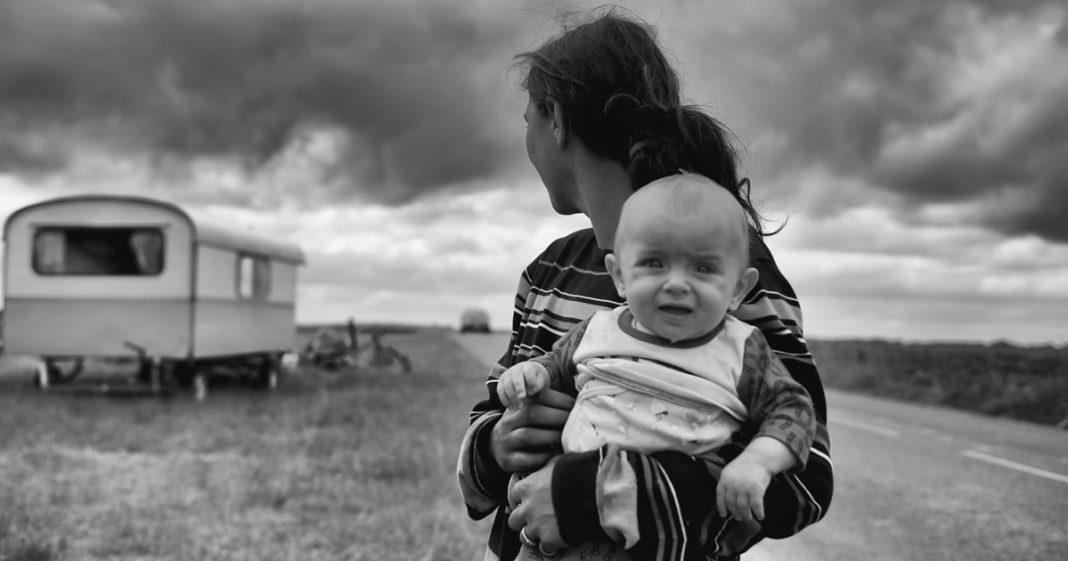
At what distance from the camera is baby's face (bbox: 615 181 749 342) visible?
1.72 metres

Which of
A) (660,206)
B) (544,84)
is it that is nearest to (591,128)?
(544,84)

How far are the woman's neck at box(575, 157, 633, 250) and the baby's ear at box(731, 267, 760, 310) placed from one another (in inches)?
14.1

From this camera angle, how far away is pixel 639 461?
1.69m

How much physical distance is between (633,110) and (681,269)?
45 centimetres

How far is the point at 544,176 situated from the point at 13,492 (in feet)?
21.3

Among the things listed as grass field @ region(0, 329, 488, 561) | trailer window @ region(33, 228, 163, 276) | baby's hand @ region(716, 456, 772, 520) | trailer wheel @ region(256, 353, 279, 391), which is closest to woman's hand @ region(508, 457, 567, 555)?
baby's hand @ region(716, 456, 772, 520)

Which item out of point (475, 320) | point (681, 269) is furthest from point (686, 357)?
point (475, 320)

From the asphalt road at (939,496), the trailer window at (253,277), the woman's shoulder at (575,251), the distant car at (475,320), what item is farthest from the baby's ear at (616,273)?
the distant car at (475,320)

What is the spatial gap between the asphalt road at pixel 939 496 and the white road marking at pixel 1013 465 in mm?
11

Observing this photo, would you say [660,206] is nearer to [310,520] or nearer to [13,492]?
[310,520]

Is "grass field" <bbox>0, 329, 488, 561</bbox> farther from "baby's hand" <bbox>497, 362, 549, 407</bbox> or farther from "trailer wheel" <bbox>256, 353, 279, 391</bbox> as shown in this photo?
"baby's hand" <bbox>497, 362, 549, 407</bbox>

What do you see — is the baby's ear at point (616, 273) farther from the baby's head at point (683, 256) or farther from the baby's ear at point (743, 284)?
the baby's ear at point (743, 284)

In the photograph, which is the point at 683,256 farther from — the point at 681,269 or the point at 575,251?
the point at 575,251

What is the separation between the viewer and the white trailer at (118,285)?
1405cm
